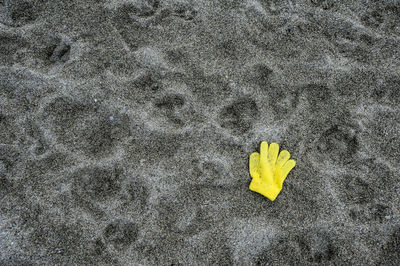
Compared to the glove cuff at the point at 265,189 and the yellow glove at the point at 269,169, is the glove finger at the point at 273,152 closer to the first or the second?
the yellow glove at the point at 269,169

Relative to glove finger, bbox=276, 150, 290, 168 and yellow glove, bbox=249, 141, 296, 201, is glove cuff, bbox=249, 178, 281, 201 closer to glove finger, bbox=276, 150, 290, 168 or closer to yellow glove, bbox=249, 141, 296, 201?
yellow glove, bbox=249, 141, 296, 201

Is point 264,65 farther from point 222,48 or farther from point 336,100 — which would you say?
point 336,100

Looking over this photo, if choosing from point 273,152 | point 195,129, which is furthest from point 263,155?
point 195,129

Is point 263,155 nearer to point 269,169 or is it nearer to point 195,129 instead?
point 269,169

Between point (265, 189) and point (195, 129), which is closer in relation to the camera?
point (265, 189)

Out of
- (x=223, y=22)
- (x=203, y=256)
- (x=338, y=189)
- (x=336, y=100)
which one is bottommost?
(x=203, y=256)

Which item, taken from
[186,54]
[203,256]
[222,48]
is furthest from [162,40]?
[203,256]
